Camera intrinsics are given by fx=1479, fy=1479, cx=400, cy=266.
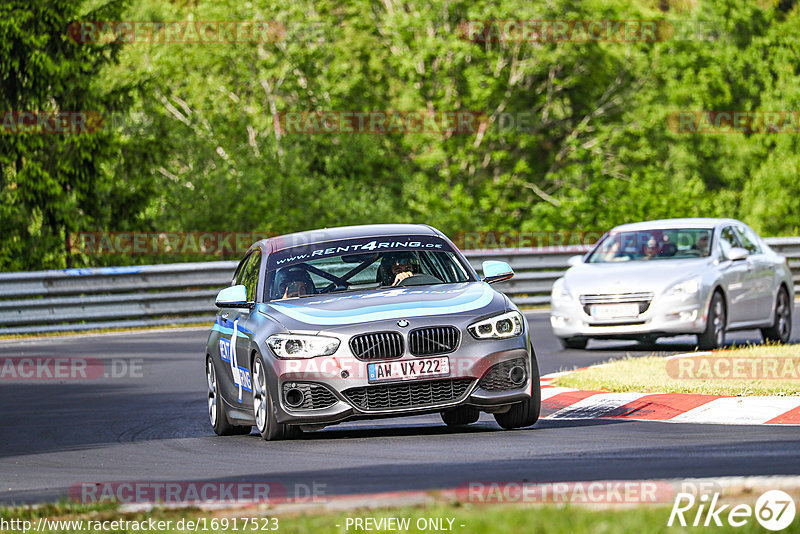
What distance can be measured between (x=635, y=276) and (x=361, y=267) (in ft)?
21.3

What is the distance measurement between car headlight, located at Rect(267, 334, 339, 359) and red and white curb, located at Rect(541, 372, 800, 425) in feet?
7.78

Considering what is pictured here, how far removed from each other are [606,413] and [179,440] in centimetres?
328

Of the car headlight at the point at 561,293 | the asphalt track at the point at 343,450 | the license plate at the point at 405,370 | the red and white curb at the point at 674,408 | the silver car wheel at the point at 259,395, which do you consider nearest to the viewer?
the asphalt track at the point at 343,450

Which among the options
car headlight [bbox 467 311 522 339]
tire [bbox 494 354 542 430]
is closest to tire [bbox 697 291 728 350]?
tire [bbox 494 354 542 430]

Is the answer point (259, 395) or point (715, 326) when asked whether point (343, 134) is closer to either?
point (715, 326)

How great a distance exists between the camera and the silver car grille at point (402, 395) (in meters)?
9.84

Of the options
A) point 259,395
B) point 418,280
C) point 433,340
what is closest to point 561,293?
point 418,280

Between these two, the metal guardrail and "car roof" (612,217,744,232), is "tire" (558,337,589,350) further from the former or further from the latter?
the metal guardrail

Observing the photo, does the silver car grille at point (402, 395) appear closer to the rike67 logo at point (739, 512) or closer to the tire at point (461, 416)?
the tire at point (461, 416)

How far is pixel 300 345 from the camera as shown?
10.0 meters

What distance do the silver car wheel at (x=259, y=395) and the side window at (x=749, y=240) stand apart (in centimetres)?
937

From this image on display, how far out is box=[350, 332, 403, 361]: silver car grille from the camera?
9.84 m

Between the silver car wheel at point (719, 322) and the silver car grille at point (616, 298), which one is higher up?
the silver car grille at point (616, 298)

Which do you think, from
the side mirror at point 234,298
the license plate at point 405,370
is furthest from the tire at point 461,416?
the side mirror at point 234,298
